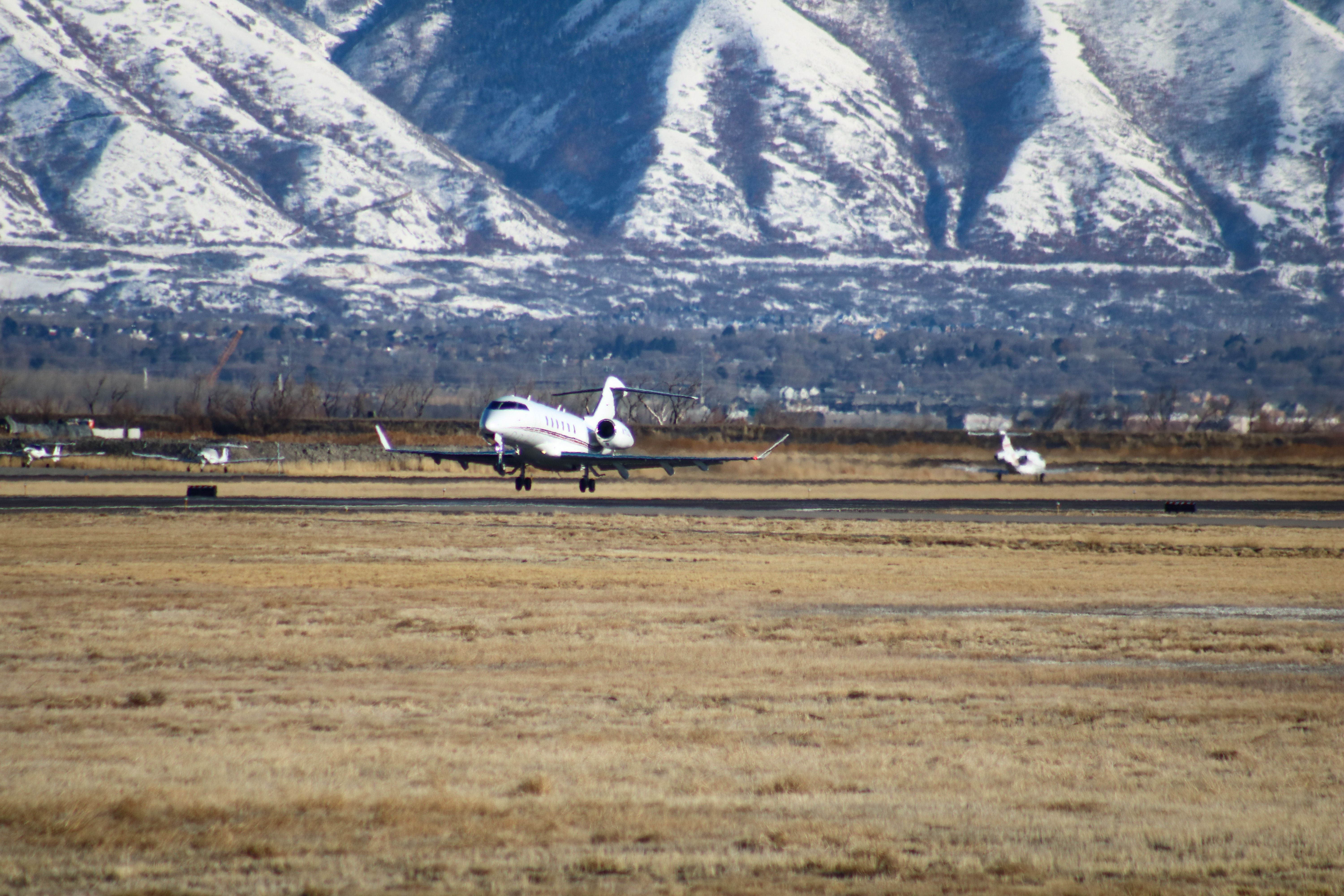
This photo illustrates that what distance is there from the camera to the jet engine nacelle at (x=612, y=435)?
57.1 metres

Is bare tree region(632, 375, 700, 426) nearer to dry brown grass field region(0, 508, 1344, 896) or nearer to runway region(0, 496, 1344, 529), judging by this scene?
runway region(0, 496, 1344, 529)

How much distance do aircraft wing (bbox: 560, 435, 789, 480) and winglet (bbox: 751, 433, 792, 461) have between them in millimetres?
215

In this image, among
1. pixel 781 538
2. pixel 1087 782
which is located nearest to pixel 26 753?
pixel 1087 782

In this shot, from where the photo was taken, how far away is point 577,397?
184 m

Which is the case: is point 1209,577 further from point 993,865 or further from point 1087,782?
point 993,865

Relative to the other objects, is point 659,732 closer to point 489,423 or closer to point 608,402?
point 489,423

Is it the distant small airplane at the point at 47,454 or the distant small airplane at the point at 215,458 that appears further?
the distant small airplane at the point at 47,454

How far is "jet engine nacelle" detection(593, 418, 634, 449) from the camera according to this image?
57125mm

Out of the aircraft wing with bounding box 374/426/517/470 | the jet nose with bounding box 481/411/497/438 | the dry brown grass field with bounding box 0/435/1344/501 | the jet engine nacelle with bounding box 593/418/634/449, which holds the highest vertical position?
the jet nose with bounding box 481/411/497/438

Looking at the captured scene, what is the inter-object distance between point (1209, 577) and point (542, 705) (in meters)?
21.4

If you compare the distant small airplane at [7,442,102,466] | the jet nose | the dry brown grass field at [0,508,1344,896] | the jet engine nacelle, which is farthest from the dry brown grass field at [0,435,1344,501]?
the dry brown grass field at [0,508,1344,896]

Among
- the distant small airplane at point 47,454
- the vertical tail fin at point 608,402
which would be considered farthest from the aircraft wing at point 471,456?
the distant small airplane at point 47,454

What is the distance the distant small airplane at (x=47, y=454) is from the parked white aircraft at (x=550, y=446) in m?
35.5

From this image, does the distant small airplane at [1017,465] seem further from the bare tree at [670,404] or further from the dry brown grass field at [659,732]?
the bare tree at [670,404]
